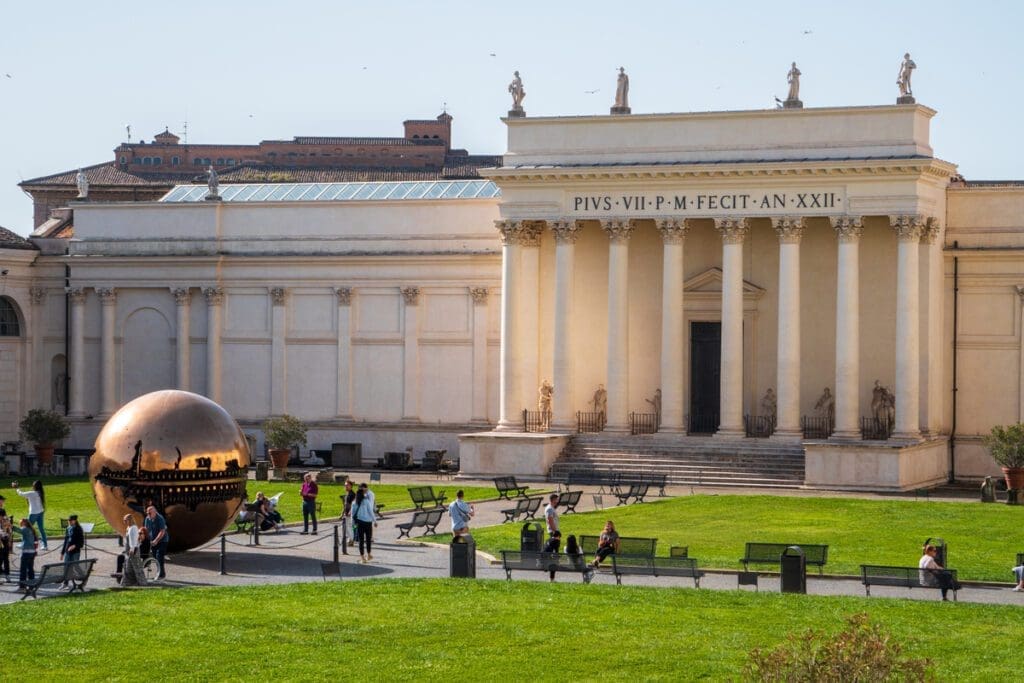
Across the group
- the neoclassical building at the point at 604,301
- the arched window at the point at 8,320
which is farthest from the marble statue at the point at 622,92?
the arched window at the point at 8,320

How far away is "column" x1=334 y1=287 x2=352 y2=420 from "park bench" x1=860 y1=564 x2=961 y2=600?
3924cm

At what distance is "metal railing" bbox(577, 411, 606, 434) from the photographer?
67375 mm

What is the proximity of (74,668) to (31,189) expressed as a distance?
83209 millimetres

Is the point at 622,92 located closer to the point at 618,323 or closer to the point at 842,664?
the point at 618,323

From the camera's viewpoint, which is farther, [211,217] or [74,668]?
[211,217]

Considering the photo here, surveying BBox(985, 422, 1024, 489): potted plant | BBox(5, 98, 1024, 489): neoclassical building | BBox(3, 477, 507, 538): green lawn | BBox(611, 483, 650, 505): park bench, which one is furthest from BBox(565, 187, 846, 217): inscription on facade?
BBox(611, 483, 650, 505): park bench

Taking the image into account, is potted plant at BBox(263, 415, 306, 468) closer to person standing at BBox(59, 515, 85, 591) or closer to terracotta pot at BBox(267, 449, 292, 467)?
terracotta pot at BBox(267, 449, 292, 467)

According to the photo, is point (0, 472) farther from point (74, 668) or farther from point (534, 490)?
point (74, 668)

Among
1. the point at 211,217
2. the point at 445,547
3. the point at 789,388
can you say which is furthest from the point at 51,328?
the point at 445,547

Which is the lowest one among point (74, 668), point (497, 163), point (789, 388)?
point (74, 668)

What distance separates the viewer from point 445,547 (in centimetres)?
4369

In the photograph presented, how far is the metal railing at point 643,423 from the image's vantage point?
67.4 metres

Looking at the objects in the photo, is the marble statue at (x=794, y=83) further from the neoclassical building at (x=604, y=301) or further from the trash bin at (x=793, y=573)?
the trash bin at (x=793, y=573)

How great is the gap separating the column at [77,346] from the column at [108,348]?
862 mm
